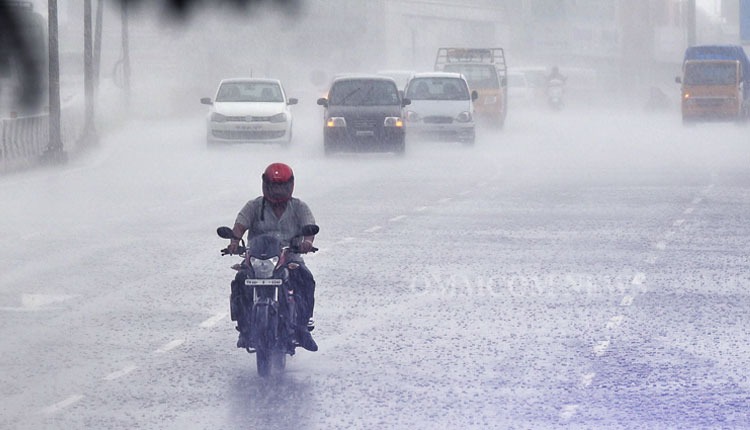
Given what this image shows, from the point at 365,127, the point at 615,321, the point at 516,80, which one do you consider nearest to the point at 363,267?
the point at 615,321

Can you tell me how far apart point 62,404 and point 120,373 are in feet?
3.33

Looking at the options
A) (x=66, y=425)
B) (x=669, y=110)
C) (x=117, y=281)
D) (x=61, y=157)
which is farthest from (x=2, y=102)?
(x=669, y=110)

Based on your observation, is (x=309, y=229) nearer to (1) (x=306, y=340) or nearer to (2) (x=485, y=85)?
(1) (x=306, y=340)

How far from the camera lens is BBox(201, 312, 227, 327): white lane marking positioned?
39.7 ft

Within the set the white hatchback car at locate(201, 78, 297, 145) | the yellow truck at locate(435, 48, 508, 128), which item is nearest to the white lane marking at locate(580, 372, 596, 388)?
the white hatchback car at locate(201, 78, 297, 145)

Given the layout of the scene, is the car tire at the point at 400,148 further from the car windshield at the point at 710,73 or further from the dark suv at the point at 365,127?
the car windshield at the point at 710,73

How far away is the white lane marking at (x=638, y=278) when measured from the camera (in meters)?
14.5

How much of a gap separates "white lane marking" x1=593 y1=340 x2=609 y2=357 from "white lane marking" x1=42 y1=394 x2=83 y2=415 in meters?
3.24

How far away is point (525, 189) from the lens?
27.2m

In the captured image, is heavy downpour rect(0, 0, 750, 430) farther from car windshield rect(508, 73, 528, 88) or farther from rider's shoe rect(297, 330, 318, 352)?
car windshield rect(508, 73, 528, 88)

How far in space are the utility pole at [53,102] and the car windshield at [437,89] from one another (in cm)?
905

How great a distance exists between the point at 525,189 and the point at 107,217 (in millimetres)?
7958

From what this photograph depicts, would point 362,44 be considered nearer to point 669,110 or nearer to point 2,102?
point 669,110

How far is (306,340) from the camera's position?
10.2 metres
